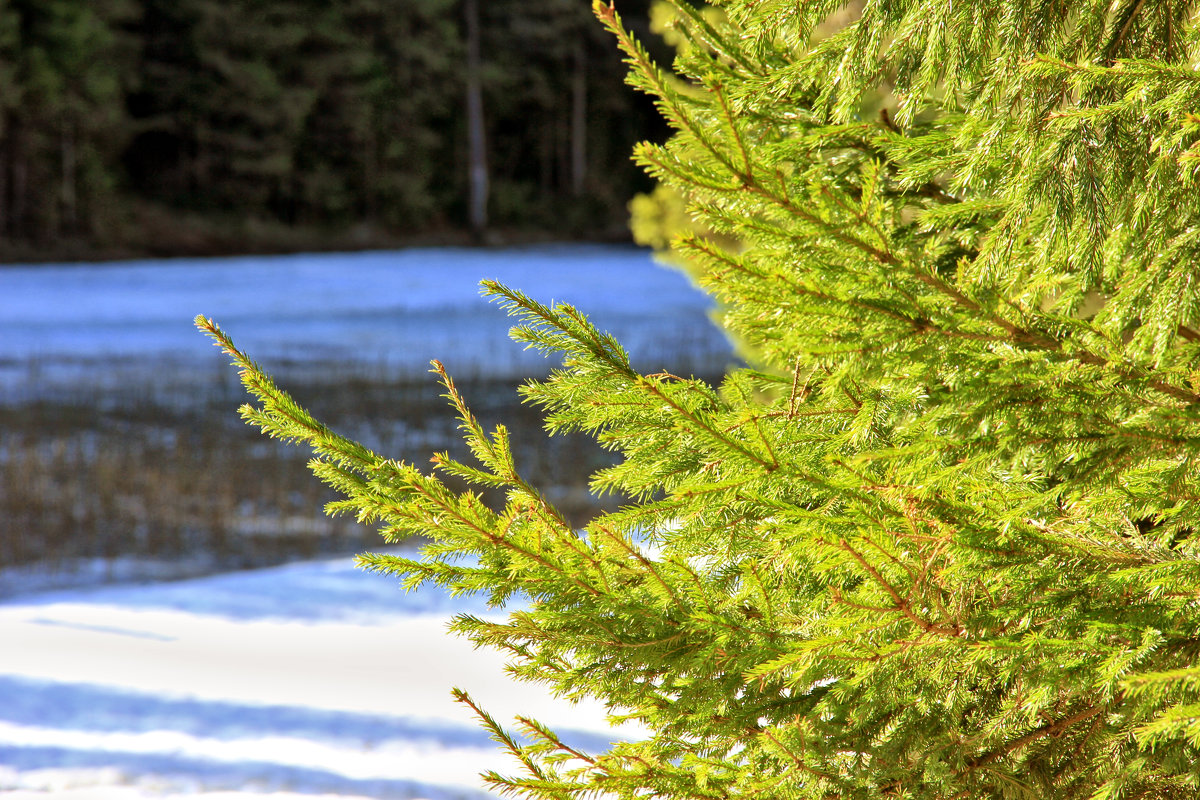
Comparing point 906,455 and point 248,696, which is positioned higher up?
point 906,455

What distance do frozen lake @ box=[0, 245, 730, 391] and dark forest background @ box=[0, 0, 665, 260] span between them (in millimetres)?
3930

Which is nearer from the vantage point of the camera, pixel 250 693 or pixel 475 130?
pixel 250 693

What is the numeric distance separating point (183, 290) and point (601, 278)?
9213mm

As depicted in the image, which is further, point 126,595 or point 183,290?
point 183,290

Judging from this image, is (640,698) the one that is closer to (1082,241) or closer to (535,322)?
(535,322)

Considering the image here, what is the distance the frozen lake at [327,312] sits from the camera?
1428cm

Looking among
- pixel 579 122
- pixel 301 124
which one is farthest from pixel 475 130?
pixel 301 124

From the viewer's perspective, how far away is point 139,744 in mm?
3990

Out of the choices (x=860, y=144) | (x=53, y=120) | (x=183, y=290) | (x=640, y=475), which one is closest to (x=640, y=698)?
(x=640, y=475)

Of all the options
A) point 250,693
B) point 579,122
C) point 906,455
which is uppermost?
point 579,122

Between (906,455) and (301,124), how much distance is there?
3128 cm

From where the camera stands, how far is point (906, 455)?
4.66ft

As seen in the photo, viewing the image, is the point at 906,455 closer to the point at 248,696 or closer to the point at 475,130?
the point at 248,696

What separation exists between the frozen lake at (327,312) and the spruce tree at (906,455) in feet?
31.5
